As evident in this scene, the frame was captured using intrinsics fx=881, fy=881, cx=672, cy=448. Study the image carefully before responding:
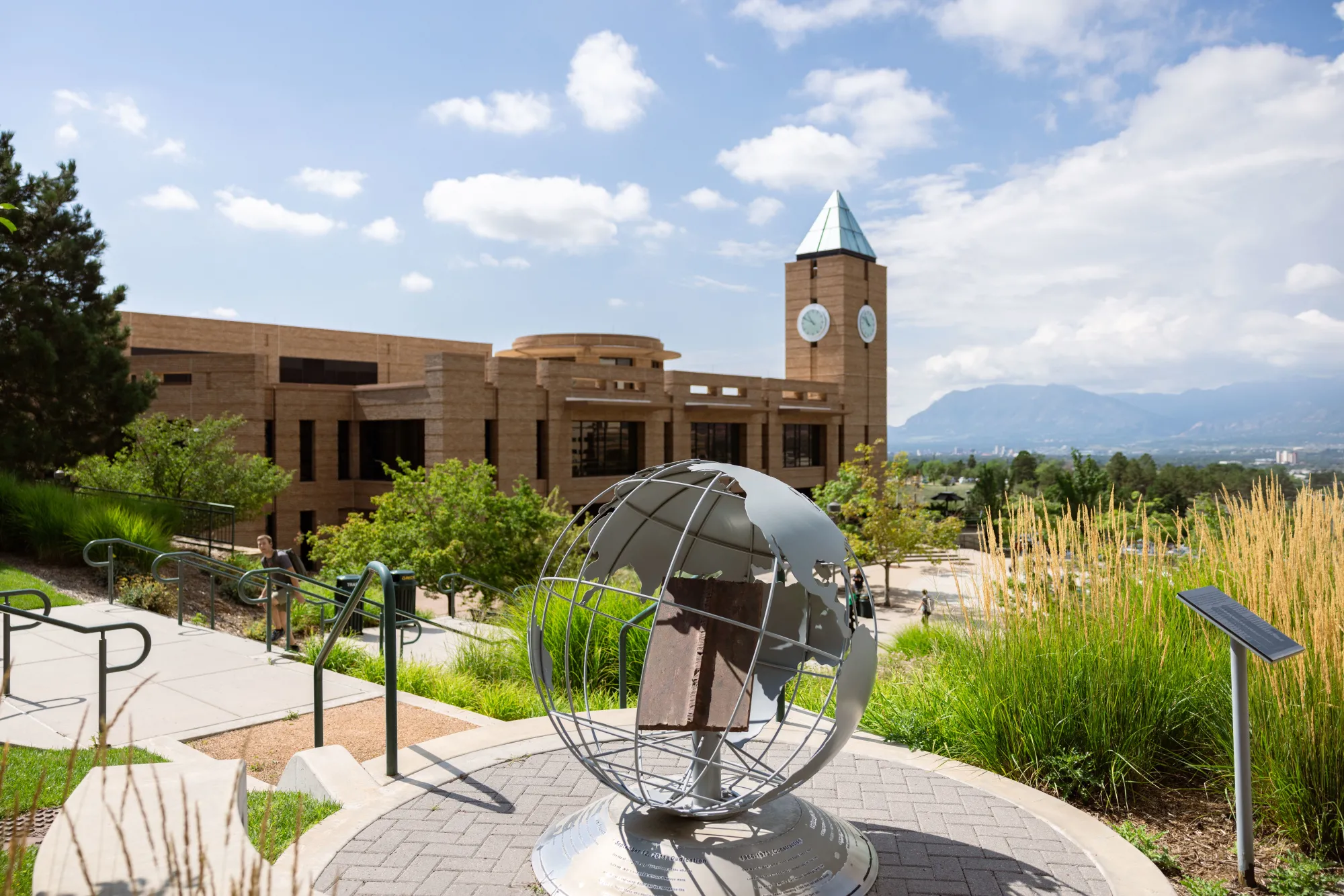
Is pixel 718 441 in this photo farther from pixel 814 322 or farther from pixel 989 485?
pixel 989 485

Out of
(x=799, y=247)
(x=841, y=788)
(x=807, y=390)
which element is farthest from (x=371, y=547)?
(x=799, y=247)

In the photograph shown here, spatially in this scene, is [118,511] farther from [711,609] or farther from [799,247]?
[799,247]

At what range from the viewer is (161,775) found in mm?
5336

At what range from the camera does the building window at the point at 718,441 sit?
40438 mm

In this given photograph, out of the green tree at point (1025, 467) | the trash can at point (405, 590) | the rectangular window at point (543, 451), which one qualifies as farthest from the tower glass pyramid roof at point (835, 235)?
the trash can at point (405, 590)

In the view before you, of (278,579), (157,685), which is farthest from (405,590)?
(157,685)

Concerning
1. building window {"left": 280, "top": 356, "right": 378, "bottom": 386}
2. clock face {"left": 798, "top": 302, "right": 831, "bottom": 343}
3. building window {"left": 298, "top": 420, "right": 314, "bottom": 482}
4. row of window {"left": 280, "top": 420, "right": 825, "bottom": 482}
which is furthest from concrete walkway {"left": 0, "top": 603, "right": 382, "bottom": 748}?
clock face {"left": 798, "top": 302, "right": 831, "bottom": 343}

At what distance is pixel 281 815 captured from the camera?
5.52 meters

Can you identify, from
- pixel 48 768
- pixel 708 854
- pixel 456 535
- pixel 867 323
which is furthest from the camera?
pixel 867 323

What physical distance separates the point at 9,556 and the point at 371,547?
247 inches

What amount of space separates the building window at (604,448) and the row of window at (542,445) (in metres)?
0.03

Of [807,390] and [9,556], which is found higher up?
[807,390]

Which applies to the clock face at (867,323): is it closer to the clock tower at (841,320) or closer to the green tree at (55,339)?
the clock tower at (841,320)

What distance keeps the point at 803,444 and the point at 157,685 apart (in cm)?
3982
